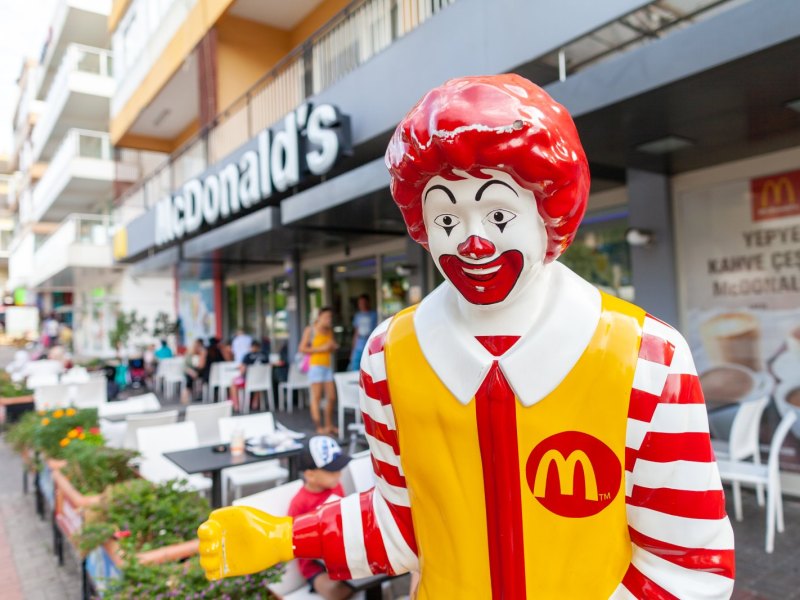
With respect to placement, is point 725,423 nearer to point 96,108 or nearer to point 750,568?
point 750,568

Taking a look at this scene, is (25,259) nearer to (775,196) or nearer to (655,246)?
(655,246)

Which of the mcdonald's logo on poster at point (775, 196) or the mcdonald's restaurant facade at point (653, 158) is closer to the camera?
the mcdonald's restaurant facade at point (653, 158)

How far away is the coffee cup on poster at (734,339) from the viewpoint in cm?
498

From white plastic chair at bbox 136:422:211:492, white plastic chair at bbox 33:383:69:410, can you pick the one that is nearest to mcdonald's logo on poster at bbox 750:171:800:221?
white plastic chair at bbox 136:422:211:492

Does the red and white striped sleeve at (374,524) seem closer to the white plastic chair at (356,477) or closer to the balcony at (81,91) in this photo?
the white plastic chair at (356,477)

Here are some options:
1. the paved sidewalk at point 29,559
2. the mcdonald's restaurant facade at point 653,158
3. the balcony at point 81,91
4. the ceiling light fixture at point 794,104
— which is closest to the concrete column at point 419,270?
the mcdonald's restaurant facade at point 653,158

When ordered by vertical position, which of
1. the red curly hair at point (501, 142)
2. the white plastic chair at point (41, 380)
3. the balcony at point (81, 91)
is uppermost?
the balcony at point (81, 91)

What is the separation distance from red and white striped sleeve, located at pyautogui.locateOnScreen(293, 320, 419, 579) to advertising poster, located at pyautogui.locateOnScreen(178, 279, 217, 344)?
1577 centimetres

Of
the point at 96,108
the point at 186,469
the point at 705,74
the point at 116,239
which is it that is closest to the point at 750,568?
the point at 705,74

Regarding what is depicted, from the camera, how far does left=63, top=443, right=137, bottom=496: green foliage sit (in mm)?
3674

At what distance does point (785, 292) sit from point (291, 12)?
927 centimetres

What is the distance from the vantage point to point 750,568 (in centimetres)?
346

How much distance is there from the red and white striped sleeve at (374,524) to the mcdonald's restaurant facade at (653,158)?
109 inches

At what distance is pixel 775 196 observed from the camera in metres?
4.78
